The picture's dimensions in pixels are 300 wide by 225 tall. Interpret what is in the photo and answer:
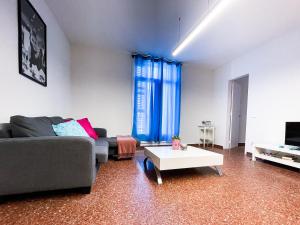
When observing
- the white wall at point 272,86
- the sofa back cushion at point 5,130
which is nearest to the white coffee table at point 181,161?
the sofa back cushion at point 5,130

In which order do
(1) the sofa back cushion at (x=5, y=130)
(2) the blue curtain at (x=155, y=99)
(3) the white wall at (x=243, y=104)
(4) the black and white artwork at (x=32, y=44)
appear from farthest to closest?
(3) the white wall at (x=243, y=104)
(2) the blue curtain at (x=155, y=99)
(4) the black and white artwork at (x=32, y=44)
(1) the sofa back cushion at (x=5, y=130)

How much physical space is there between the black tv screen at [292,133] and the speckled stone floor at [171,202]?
69 cm

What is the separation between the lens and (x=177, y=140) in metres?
2.76

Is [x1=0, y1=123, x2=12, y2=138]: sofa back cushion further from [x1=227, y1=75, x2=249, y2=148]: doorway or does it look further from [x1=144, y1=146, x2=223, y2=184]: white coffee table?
[x1=227, y1=75, x2=249, y2=148]: doorway

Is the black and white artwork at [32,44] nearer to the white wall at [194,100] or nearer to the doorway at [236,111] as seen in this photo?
the white wall at [194,100]

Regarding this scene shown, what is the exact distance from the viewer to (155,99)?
14.6 feet

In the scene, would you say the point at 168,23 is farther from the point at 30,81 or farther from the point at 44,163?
the point at 44,163

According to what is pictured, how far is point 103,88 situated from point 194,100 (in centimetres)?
293

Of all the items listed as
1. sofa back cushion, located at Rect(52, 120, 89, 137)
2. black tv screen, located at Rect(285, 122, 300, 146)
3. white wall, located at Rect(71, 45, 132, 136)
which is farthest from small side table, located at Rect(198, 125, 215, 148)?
sofa back cushion, located at Rect(52, 120, 89, 137)

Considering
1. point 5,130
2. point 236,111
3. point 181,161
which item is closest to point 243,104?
point 236,111

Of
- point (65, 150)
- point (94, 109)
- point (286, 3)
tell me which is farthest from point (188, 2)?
point (94, 109)

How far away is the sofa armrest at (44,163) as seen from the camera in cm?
143

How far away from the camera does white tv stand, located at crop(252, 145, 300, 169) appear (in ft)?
8.70

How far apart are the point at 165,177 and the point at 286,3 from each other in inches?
126
